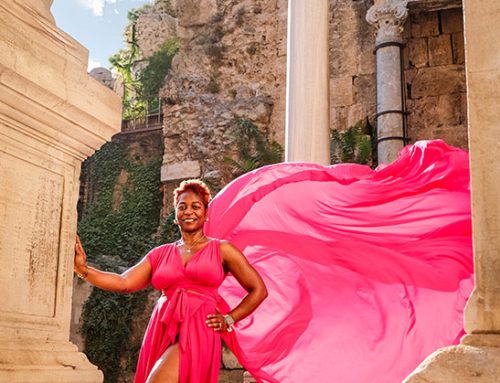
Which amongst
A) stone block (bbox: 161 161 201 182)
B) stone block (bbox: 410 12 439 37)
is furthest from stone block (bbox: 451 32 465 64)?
stone block (bbox: 161 161 201 182)

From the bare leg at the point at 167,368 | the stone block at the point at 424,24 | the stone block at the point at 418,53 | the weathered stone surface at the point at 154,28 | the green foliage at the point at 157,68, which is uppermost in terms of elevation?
the weathered stone surface at the point at 154,28

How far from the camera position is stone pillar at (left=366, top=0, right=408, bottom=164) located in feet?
41.8

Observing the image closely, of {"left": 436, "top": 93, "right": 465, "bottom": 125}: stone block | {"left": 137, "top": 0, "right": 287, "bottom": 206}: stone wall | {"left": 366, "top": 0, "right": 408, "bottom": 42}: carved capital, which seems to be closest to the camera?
{"left": 366, "top": 0, "right": 408, "bottom": 42}: carved capital

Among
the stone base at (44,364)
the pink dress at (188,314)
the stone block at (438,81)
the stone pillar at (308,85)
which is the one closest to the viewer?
the stone base at (44,364)

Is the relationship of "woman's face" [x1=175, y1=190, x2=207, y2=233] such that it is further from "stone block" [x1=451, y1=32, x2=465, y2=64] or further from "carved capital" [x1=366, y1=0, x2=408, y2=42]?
"stone block" [x1=451, y1=32, x2=465, y2=64]

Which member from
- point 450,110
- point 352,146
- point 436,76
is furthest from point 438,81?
point 352,146

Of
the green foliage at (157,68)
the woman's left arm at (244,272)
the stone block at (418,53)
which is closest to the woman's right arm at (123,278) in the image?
the woman's left arm at (244,272)

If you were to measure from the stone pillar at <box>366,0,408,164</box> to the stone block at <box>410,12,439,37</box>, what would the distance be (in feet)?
2.89

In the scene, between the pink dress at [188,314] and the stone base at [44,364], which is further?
the pink dress at [188,314]

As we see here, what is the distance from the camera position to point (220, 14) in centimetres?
1681

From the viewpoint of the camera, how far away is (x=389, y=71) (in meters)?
13.0

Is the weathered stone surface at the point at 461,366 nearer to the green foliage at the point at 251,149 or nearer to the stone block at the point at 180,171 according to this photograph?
the green foliage at the point at 251,149

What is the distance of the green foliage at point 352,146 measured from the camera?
42.0ft

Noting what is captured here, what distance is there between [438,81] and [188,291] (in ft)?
37.7
